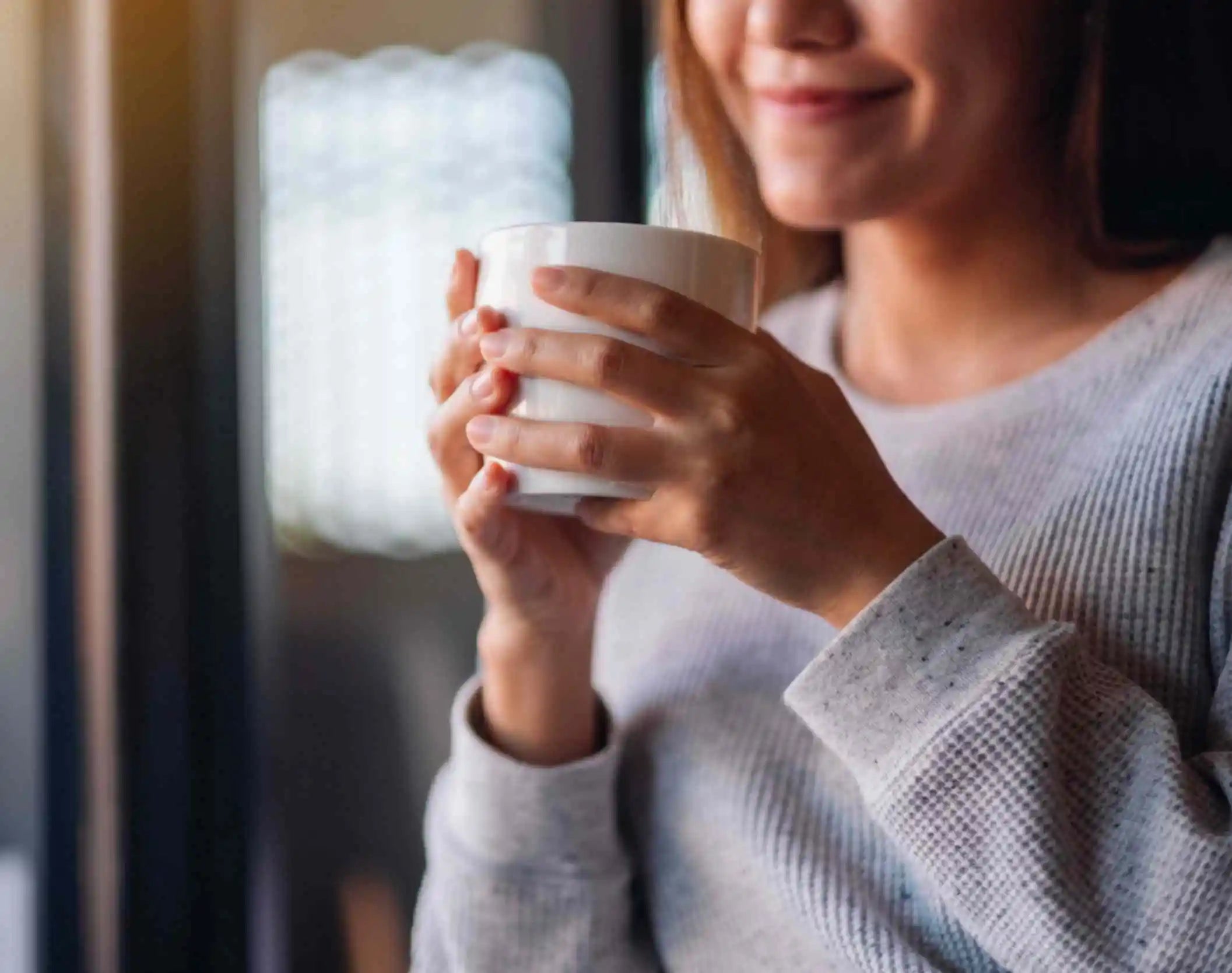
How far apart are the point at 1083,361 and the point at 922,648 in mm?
241

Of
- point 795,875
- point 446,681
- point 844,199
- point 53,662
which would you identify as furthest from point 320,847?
point 844,199

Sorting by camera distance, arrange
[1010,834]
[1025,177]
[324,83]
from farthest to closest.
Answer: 1. [324,83]
2. [1025,177]
3. [1010,834]

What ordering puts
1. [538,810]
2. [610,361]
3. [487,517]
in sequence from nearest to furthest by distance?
[610,361] → [487,517] → [538,810]

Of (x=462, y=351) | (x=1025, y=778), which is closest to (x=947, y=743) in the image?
(x=1025, y=778)

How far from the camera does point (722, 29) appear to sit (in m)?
0.70

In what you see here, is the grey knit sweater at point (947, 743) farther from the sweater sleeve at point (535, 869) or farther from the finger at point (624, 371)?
the finger at point (624, 371)

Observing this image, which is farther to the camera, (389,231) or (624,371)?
(389,231)

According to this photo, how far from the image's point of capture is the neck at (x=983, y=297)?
2.33ft

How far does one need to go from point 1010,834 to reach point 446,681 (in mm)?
811

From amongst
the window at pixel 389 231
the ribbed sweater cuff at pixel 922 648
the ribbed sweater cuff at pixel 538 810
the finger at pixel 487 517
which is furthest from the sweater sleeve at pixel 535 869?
the window at pixel 389 231

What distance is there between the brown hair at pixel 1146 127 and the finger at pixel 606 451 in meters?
0.37

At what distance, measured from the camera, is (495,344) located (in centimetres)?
51

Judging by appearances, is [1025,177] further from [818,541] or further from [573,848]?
[573,848]

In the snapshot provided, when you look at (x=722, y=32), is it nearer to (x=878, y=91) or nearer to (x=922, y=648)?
(x=878, y=91)
